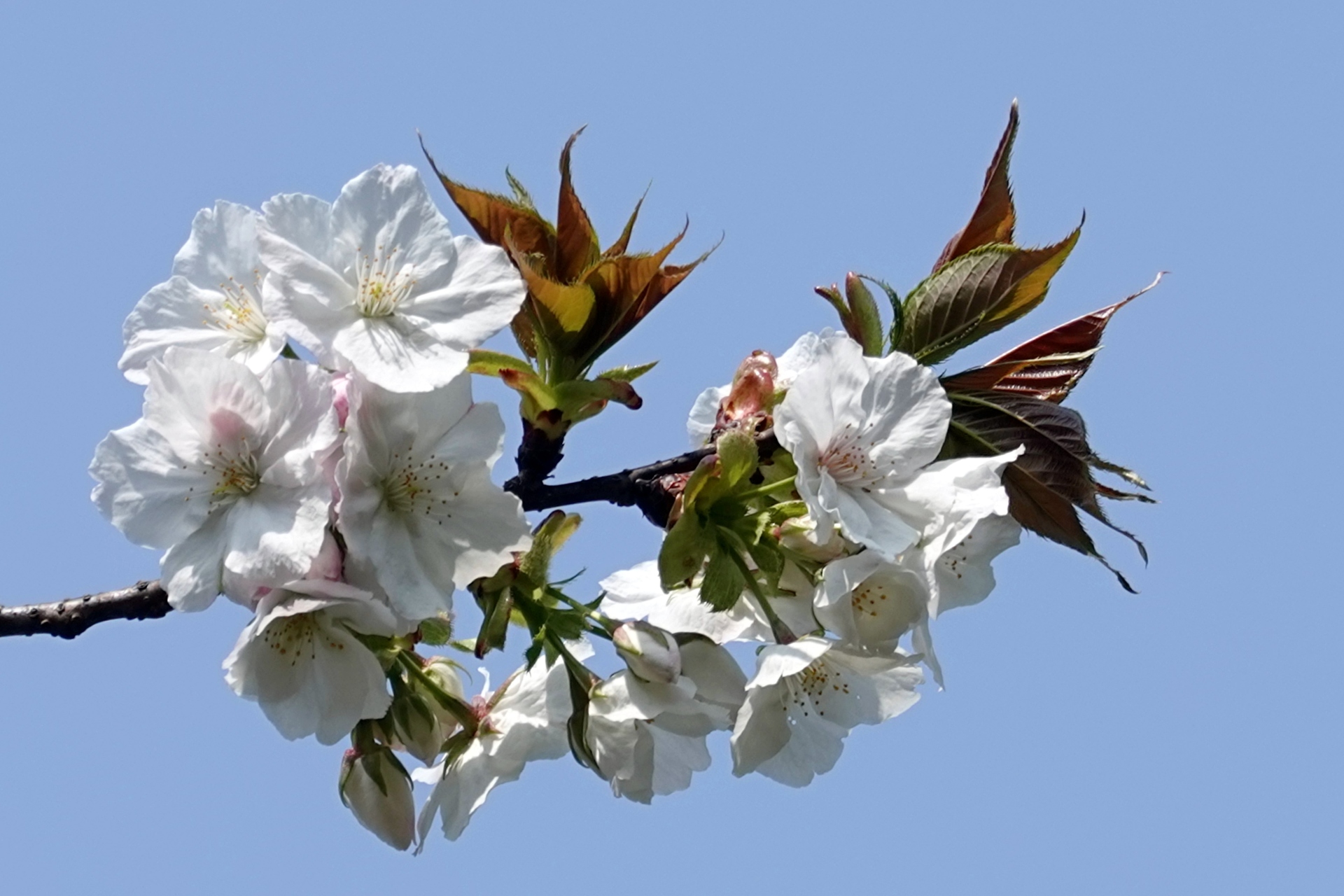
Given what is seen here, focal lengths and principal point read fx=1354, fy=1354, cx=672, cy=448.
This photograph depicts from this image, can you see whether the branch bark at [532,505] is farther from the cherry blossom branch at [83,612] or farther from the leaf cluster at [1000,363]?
the leaf cluster at [1000,363]

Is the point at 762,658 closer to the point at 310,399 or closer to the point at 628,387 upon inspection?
the point at 628,387

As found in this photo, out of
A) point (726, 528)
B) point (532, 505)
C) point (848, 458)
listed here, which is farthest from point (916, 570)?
point (532, 505)

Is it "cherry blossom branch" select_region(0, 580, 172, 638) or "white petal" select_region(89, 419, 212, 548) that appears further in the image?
"cherry blossom branch" select_region(0, 580, 172, 638)

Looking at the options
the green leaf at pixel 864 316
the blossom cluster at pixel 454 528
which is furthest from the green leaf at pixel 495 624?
the green leaf at pixel 864 316

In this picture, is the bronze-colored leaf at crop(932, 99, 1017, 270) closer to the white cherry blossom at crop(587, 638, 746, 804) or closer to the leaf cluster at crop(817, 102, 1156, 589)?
the leaf cluster at crop(817, 102, 1156, 589)

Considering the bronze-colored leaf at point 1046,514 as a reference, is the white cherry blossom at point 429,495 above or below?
above

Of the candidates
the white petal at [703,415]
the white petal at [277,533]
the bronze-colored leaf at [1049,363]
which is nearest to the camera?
the white petal at [277,533]

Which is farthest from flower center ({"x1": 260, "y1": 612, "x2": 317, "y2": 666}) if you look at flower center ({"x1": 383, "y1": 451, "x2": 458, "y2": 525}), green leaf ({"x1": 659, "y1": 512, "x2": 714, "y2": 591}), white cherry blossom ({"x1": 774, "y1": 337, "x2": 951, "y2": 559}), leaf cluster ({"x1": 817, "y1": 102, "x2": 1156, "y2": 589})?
leaf cluster ({"x1": 817, "y1": 102, "x2": 1156, "y2": 589})

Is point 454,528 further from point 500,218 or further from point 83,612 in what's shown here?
point 83,612
